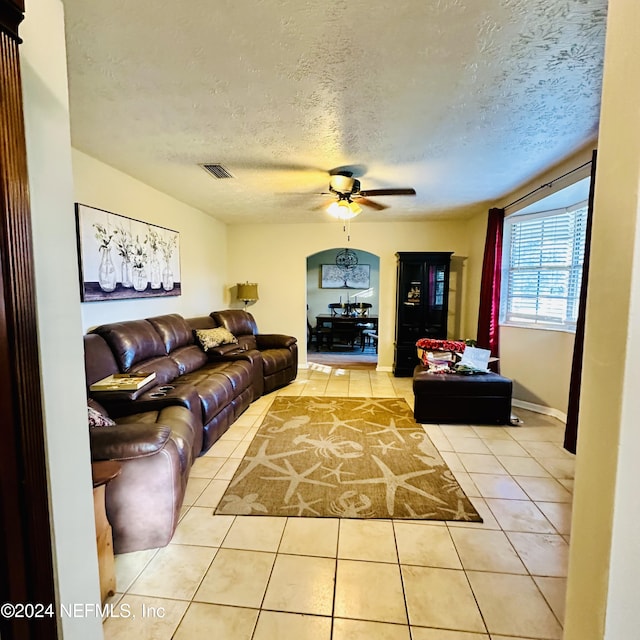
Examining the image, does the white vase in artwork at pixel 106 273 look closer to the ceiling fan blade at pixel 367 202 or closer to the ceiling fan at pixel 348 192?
the ceiling fan at pixel 348 192

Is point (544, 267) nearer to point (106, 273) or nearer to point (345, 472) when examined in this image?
point (345, 472)

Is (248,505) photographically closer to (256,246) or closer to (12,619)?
(12,619)

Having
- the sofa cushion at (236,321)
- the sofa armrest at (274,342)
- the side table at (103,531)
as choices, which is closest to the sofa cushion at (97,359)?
the side table at (103,531)

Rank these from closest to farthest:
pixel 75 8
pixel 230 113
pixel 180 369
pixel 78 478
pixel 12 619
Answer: pixel 12 619 → pixel 78 478 → pixel 75 8 → pixel 230 113 → pixel 180 369

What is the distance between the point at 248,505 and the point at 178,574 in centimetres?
57

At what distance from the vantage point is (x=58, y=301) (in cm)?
88

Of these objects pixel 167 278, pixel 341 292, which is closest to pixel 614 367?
pixel 167 278

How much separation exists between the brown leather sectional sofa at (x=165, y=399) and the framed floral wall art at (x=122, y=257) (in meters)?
0.36

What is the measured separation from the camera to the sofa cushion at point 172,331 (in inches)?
140

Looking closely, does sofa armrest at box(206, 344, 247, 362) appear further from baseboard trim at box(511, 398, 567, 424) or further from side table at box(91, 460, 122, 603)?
baseboard trim at box(511, 398, 567, 424)

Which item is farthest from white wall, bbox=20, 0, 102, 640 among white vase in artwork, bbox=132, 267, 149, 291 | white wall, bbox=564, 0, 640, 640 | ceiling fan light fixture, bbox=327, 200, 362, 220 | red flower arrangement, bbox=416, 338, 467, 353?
red flower arrangement, bbox=416, 338, 467, 353

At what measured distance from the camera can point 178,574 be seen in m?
1.66

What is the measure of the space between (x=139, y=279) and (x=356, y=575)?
3.28 meters

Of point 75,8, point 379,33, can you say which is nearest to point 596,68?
point 379,33
